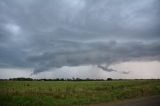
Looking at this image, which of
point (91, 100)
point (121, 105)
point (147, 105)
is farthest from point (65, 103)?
point (147, 105)

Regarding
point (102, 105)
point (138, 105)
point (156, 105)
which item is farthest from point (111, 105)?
point (156, 105)

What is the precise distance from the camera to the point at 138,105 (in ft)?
78.1

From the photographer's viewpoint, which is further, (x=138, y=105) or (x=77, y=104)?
(x=77, y=104)

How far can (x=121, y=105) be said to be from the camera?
24.2 metres

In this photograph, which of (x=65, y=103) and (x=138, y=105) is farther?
(x=65, y=103)

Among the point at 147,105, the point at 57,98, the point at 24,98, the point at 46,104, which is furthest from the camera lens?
the point at 57,98

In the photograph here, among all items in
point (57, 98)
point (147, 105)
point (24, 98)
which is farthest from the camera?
point (57, 98)

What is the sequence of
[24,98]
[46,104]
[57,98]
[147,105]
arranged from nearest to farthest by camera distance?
[147,105], [46,104], [24,98], [57,98]

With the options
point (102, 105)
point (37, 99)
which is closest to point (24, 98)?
point (37, 99)

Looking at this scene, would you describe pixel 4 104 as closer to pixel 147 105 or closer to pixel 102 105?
pixel 102 105

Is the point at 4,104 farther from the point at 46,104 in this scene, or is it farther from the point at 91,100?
the point at 91,100

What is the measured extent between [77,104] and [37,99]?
160 inches

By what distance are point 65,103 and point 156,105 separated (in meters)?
8.78

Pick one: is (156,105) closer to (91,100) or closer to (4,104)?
(91,100)
